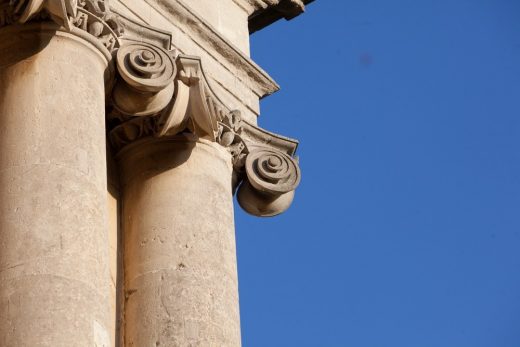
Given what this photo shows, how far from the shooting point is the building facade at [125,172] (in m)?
15.2

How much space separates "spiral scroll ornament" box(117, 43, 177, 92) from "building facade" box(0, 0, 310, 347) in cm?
2

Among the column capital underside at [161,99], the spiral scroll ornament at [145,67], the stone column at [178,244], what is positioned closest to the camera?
the column capital underside at [161,99]

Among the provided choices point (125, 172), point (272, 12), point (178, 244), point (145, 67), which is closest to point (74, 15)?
point (145, 67)

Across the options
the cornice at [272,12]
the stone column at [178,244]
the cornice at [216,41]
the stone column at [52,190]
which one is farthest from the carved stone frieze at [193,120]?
the cornice at [272,12]

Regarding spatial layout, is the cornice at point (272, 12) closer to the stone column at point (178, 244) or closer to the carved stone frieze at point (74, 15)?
the stone column at point (178, 244)

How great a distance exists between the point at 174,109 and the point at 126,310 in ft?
7.83

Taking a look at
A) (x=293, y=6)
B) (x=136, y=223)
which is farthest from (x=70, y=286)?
(x=293, y=6)

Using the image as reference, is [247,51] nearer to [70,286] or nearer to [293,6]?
[293,6]

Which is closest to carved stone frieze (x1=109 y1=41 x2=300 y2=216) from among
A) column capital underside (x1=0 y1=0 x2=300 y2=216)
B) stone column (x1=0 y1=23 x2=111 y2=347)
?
column capital underside (x1=0 y1=0 x2=300 y2=216)

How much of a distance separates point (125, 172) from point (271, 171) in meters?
2.15

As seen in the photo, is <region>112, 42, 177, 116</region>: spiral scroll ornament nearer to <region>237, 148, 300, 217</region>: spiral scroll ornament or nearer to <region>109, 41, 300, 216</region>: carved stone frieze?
<region>109, 41, 300, 216</region>: carved stone frieze

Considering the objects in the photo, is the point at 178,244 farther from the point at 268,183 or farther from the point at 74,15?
the point at 74,15

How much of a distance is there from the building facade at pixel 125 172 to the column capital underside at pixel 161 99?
0.02m

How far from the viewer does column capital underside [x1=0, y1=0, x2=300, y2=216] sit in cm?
1705
